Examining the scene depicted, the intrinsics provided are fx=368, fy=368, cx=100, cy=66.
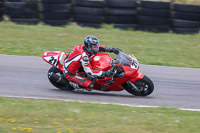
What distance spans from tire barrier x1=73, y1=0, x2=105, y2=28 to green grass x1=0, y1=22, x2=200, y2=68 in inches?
12.7

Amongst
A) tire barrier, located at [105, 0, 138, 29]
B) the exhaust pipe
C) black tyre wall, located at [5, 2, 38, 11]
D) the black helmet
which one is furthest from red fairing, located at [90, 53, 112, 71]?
black tyre wall, located at [5, 2, 38, 11]

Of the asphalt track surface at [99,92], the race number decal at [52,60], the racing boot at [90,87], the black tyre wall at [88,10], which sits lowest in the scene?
the asphalt track surface at [99,92]

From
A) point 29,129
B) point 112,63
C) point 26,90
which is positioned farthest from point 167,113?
point 26,90

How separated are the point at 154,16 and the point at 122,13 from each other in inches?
52.0

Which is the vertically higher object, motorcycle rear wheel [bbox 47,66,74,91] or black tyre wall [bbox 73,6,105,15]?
black tyre wall [bbox 73,6,105,15]

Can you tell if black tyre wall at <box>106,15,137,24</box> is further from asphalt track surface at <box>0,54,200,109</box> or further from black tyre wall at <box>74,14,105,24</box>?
asphalt track surface at <box>0,54,200,109</box>

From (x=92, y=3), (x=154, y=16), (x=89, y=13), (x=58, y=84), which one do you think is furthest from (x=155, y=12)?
(x=58, y=84)

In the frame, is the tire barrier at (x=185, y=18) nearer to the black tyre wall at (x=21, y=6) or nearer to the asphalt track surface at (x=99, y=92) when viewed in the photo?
the asphalt track surface at (x=99, y=92)

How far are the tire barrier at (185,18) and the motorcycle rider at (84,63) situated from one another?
736cm

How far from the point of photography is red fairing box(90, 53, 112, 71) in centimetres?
816

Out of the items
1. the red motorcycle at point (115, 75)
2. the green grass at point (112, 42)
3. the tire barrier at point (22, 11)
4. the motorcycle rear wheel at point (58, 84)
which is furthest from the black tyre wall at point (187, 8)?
the motorcycle rear wheel at point (58, 84)

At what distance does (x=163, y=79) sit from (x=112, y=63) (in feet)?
7.92

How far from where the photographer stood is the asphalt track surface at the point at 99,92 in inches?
321

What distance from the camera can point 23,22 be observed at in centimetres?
1576
